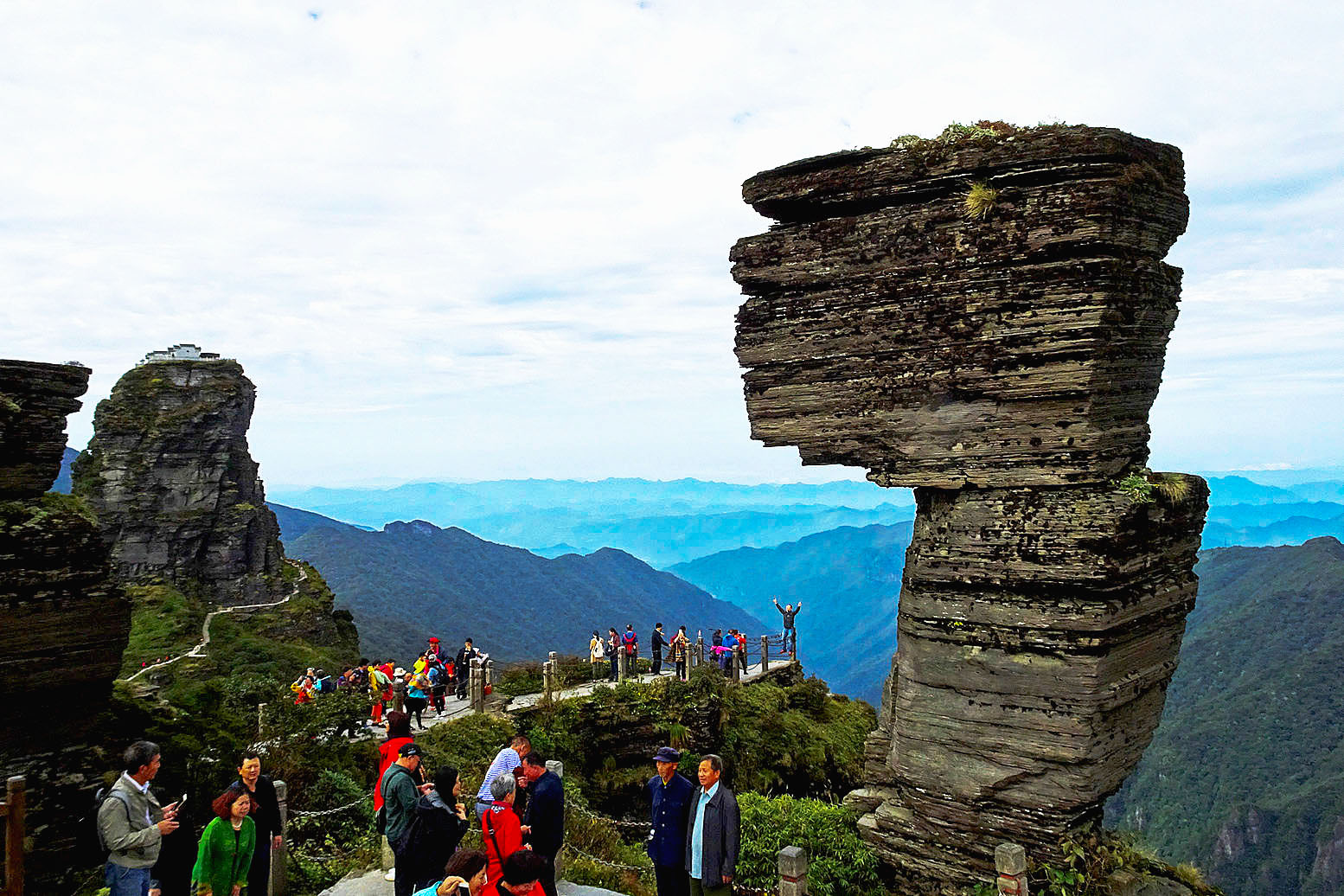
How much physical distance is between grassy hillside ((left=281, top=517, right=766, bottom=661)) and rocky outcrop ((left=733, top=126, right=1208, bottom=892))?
67614 mm

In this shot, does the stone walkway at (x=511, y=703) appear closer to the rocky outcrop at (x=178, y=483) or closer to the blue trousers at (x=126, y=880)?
the blue trousers at (x=126, y=880)

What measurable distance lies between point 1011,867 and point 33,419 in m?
15.7

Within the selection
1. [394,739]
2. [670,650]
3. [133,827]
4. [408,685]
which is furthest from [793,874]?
[670,650]

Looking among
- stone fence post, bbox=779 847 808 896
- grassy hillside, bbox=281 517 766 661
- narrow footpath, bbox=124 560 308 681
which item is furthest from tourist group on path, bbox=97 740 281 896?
grassy hillside, bbox=281 517 766 661

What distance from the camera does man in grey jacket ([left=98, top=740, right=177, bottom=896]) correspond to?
7770 mm

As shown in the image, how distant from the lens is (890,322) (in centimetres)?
1118

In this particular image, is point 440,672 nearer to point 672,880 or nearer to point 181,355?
point 672,880

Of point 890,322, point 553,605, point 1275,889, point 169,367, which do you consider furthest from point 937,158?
point 553,605

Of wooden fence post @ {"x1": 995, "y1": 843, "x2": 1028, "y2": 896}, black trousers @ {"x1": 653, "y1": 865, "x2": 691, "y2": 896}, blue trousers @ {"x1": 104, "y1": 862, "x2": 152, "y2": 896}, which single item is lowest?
black trousers @ {"x1": 653, "y1": 865, "x2": 691, "y2": 896}

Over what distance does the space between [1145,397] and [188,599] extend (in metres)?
41.1

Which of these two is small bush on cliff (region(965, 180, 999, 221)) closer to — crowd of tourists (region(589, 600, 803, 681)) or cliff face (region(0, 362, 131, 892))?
cliff face (region(0, 362, 131, 892))

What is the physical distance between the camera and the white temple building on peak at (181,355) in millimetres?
44141

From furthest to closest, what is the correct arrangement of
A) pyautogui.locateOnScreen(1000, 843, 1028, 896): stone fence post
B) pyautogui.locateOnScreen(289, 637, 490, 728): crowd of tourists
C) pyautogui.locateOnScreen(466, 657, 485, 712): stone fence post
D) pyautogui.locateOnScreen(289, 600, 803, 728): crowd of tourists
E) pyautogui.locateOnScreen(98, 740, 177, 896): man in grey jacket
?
1. pyautogui.locateOnScreen(466, 657, 485, 712): stone fence post
2. pyautogui.locateOnScreen(289, 600, 803, 728): crowd of tourists
3. pyautogui.locateOnScreen(289, 637, 490, 728): crowd of tourists
4. pyautogui.locateOnScreen(1000, 843, 1028, 896): stone fence post
5. pyautogui.locateOnScreen(98, 740, 177, 896): man in grey jacket

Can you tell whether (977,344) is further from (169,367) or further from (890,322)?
(169,367)
